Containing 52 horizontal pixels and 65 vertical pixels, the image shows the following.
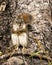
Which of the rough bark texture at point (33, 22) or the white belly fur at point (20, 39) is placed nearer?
the white belly fur at point (20, 39)

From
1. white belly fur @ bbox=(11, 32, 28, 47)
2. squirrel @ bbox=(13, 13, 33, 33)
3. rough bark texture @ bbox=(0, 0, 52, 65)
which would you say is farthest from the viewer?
rough bark texture @ bbox=(0, 0, 52, 65)

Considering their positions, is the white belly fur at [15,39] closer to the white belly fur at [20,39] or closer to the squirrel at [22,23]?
the white belly fur at [20,39]

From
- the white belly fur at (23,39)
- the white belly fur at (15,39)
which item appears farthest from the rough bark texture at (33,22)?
the white belly fur at (15,39)

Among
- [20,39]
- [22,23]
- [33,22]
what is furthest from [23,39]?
[33,22]

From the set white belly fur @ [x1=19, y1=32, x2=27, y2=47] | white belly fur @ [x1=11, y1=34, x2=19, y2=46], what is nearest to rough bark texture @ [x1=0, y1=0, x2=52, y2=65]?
white belly fur @ [x1=19, y1=32, x2=27, y2=47]

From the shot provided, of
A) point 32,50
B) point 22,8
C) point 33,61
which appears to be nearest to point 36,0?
point 22,8

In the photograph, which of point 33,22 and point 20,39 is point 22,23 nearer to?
point 20,39

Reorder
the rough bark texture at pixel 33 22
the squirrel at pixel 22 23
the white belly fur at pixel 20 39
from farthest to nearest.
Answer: the rough bark texture at pixel 33 22 → the white belly fur at pixel 20 39 → the squirrel at pixel 22 23

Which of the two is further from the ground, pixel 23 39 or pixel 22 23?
pixel 22 23

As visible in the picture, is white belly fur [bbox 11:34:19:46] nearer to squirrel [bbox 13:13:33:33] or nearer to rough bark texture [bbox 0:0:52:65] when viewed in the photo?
squirrel [bbox 13:13:33:33]

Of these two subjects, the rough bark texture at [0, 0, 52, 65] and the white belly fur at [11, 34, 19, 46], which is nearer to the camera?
the white belly fur at [11, 34, 19, 46]

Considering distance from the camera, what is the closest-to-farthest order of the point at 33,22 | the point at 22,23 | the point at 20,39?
the point at 22,23 → the point at 20,39 → the point at 33,22
